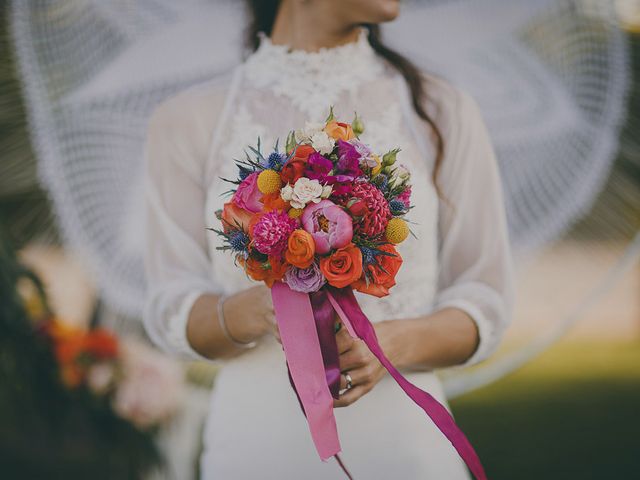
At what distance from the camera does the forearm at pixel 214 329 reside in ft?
4.70

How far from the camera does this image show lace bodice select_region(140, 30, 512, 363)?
1.50 metres

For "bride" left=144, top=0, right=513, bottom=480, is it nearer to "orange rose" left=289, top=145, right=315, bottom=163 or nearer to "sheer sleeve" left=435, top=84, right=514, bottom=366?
"sheer sleeve" left=435, top=84, right=514, bottom=366

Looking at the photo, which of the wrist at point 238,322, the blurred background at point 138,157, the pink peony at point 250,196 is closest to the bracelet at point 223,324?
the wrist at point 238,322

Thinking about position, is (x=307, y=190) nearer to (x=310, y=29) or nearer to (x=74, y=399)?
(x=310, y=29)

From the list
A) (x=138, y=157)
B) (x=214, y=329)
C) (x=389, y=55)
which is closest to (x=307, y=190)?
(x=214, y=329)

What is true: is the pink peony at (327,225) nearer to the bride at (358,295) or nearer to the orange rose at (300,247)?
the orange rose at (300,247)

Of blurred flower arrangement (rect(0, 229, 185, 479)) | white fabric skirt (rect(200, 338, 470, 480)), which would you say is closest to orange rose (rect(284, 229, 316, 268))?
white fabric skirt (rect(200, 338, 470, 480))

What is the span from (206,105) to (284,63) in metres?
0.16

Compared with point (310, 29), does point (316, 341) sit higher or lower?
lower

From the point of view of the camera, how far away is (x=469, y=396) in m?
4.69

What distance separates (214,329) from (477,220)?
49 cm

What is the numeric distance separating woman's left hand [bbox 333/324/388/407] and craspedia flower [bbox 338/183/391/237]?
219 millimetres

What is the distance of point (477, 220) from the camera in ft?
4.97

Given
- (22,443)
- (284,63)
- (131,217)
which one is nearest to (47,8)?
(131,217)
